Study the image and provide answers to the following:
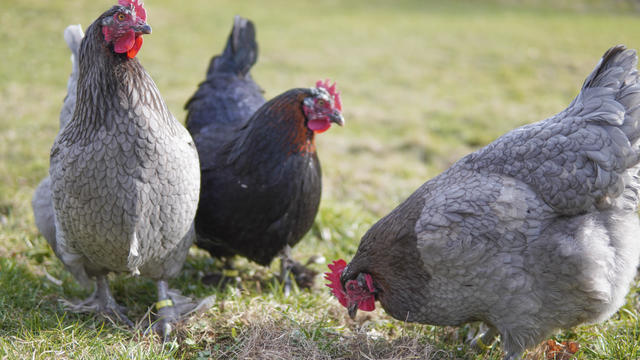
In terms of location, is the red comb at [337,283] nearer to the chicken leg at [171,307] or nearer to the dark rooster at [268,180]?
the dark rooster at [268,180]

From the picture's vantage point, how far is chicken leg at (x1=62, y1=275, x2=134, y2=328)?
3079mm

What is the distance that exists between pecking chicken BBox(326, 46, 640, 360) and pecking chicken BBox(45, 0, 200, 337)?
1.28 meters

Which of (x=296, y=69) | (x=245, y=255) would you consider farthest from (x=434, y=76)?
(x=245, y=255)

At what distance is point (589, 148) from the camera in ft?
8.01

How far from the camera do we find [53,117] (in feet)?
21.4

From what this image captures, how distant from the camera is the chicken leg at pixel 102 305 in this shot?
3079 mm

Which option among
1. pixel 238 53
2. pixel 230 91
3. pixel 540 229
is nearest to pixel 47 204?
pixel 230 91

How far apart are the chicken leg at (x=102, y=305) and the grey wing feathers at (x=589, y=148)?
240cm

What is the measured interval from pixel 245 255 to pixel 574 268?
212 cm

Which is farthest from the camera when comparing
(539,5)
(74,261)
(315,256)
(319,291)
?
(539,5)

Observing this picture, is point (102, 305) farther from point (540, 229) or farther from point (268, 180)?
point (540, 229)

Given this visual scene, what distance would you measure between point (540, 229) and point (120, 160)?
2.13m

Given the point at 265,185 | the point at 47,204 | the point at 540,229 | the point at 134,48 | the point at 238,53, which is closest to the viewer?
the point at 540,229

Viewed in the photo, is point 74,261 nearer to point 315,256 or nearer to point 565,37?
point 315,256
